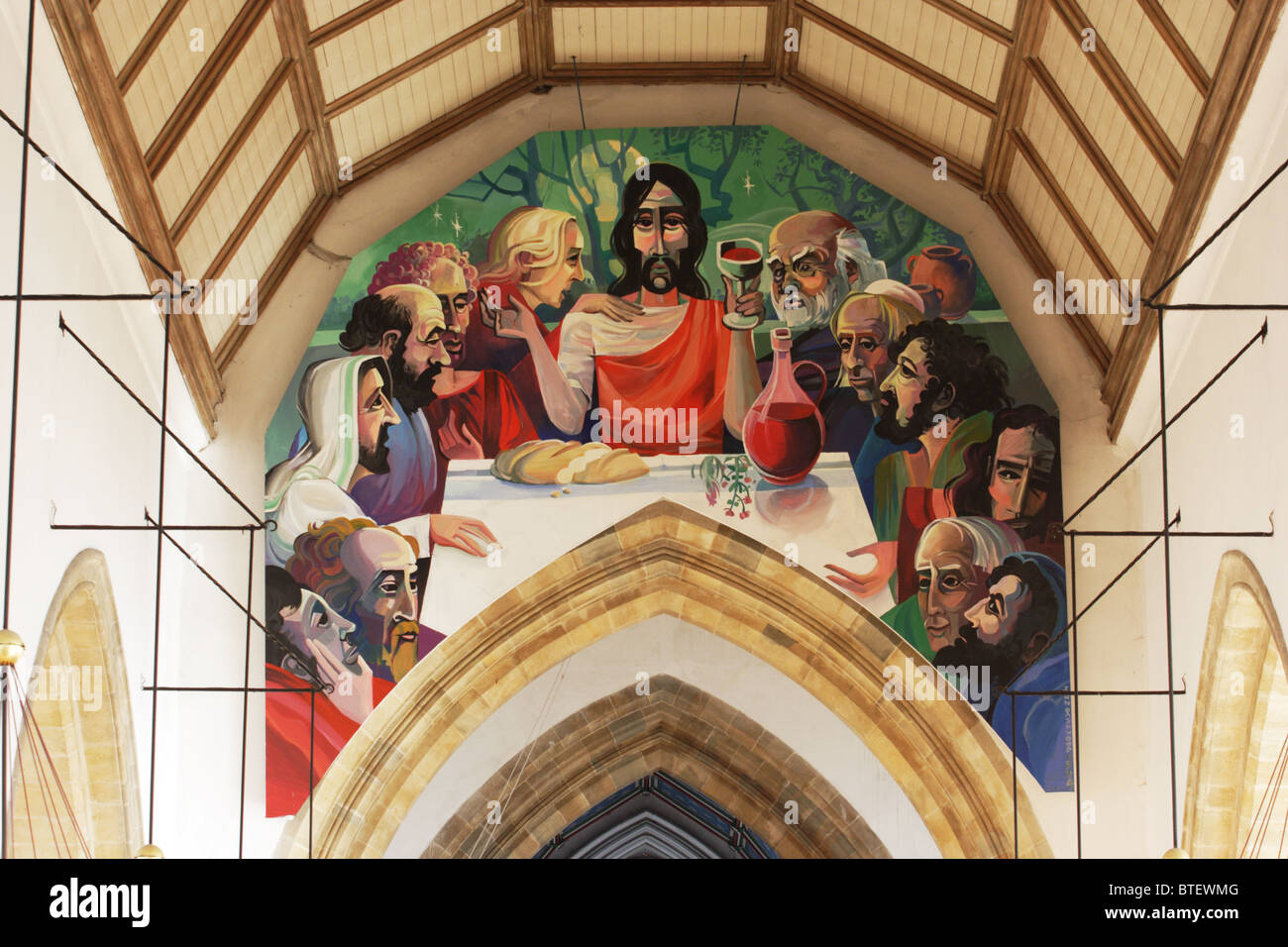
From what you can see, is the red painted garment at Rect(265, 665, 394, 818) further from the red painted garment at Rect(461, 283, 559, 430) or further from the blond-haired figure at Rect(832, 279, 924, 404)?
the blond-haired figure at Rect(832, 279, 924, 404)

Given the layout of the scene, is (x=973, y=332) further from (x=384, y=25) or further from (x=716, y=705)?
(x=384, y=25)

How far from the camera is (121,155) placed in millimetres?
8438

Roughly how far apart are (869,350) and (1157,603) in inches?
94.8

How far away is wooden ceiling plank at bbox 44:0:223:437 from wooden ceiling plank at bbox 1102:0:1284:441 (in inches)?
188

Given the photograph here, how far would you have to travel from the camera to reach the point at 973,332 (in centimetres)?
1104

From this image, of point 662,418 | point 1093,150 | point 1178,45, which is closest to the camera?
point 1178,45

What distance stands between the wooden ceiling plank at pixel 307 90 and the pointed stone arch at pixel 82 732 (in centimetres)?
317

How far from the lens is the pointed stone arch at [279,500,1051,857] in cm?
Result: 1036

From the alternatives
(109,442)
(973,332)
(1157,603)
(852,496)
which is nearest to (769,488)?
(852,496)

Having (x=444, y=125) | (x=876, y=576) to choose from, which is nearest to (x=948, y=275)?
(x=876, y=576)

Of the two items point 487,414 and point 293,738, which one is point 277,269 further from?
point 293,738

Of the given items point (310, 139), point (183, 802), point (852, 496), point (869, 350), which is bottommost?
point (183, 802)

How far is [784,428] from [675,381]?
0.77m

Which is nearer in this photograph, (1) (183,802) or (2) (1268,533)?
(2) (1268,533)
